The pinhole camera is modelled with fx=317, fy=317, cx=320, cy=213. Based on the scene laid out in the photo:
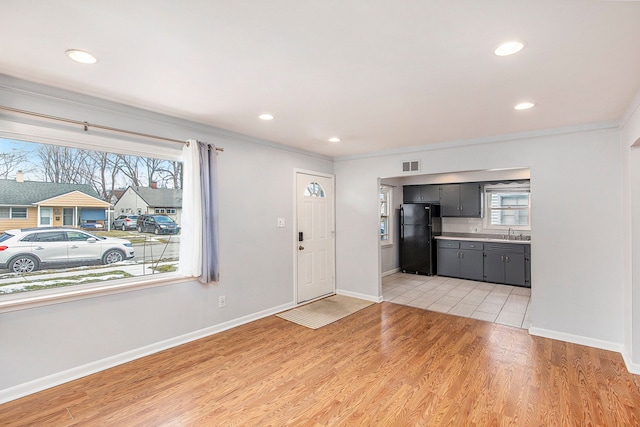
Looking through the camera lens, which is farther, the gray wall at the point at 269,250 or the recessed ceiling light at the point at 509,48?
the gray wall at the point at 269,250

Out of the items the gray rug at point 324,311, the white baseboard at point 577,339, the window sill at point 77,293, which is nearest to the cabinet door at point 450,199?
the gray rug at point 324,311

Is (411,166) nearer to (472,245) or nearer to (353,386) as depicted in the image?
(472,245)

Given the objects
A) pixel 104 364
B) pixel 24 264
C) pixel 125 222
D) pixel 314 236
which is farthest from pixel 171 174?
pixel 314 236

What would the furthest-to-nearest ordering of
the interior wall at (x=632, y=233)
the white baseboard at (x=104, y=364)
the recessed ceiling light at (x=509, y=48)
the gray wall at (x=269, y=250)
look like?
the interior wall at (x=632, y=233)
the gray wall at (x=269, y=250)
the white baseboard at (x=104, y=364)
the recessed ceiling light at (x=509, y=48)

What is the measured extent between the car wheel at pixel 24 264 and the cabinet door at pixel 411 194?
660 centimetres

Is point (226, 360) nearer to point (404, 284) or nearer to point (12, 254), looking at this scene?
point (12, 254)


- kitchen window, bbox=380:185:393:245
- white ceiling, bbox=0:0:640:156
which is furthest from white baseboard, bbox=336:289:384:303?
white ceiling, bbox=0:0:640:156

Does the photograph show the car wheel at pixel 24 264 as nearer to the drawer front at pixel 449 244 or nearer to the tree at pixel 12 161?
the tree at pixel 12 161

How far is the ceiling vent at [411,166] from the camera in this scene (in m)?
4.55

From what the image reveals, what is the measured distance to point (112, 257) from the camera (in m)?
2.99

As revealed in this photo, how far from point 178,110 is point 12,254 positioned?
1.77 meters

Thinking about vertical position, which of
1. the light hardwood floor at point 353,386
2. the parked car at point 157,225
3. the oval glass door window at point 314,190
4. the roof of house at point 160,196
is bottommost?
the light hardwood floor at point 353,386

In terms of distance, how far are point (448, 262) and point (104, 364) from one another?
6072mm

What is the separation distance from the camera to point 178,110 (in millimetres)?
3059
